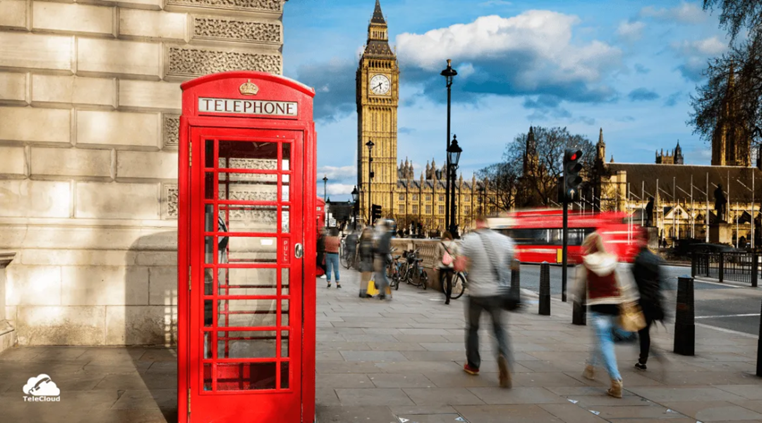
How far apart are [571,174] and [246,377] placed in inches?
388

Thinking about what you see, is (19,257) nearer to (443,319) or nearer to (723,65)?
(443,319)

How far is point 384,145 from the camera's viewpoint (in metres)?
128

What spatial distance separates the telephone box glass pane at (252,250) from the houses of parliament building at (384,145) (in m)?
106

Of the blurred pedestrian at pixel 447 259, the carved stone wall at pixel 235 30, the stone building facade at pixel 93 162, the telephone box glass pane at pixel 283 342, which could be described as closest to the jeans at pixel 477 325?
the telephone box glass pane at pixel 283 342

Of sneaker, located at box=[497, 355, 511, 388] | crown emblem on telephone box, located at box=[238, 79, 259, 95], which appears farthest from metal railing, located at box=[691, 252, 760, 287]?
crown emblem on telephone box, located at box=[238, 79, 259, 95]

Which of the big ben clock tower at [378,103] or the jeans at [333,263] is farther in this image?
the big ben clock tower at [378,103]

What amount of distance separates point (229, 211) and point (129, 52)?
13.8ft

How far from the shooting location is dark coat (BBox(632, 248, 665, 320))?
680 centimetres

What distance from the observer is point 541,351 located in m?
8.28

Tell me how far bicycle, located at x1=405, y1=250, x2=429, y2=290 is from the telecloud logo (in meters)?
12.2

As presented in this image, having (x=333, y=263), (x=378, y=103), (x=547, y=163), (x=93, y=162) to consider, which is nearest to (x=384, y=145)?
(x=378, y=103)

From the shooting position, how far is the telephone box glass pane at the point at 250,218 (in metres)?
4.54

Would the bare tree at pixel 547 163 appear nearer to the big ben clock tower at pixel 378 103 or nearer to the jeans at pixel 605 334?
the jeans at pixel 605 334

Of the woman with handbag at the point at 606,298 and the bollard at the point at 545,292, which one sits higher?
the woman with handbag at the point at 606,298
